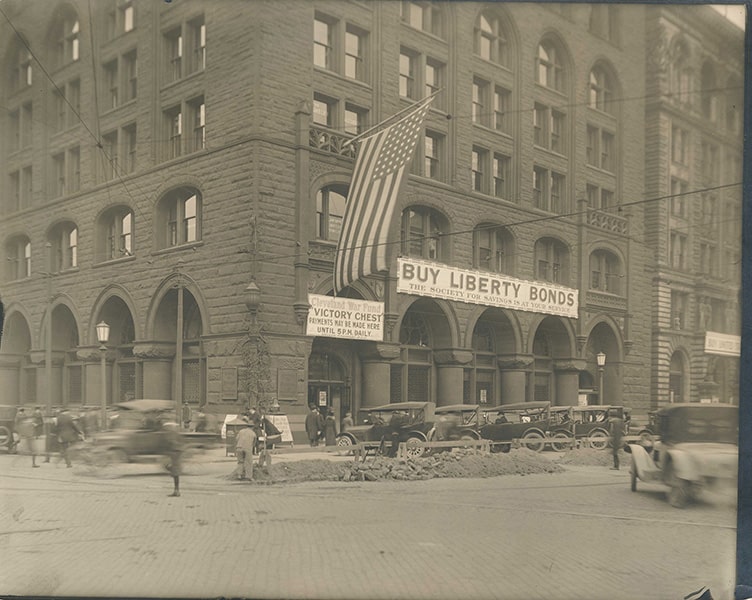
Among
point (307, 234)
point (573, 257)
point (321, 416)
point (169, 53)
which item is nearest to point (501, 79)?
point (573, 257)

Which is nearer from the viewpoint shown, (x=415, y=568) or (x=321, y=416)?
(x=415, y=568)

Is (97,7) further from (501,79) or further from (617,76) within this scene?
(617,76)

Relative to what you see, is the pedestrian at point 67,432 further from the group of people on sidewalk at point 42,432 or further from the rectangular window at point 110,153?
the rectangular window at point 110,153

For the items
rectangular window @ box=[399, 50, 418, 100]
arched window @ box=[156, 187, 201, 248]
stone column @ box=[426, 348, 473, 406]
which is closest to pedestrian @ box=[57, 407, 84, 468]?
arched window @ box=[156, 187, 201, 248]

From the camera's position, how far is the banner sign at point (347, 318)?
27.8ft

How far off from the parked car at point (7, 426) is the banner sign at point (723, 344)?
8174 millimetres

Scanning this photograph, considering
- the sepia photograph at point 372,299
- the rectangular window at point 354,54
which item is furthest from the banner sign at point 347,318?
the rectangular window at point 354,54

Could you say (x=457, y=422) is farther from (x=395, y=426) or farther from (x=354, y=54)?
(x=354, y=54)

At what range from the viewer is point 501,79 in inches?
358

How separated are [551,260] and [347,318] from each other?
8.74 ft

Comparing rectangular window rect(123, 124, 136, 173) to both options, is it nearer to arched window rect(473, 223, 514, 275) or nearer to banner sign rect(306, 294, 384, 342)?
banner sign rect(306, 294, 384, 342)

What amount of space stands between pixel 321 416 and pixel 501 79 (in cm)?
451

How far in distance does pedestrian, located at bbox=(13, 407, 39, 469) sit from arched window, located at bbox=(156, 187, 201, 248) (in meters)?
2.53

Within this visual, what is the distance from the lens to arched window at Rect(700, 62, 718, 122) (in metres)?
8.92
